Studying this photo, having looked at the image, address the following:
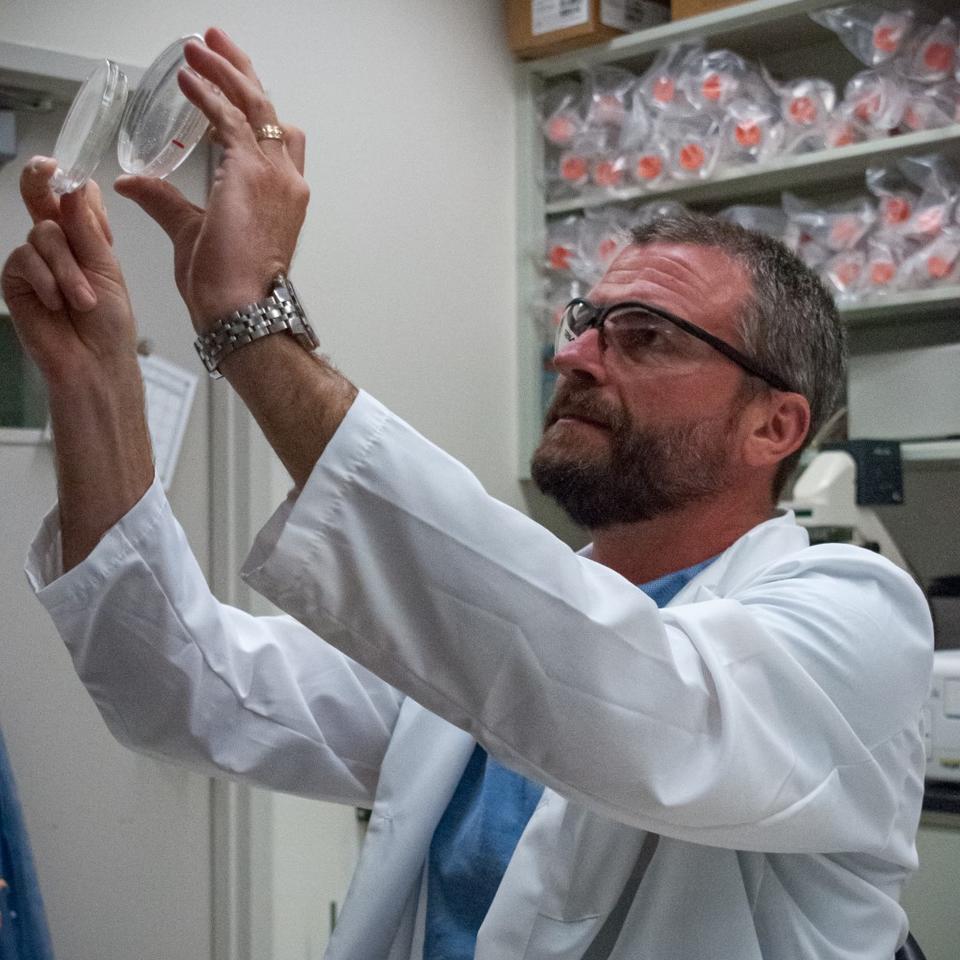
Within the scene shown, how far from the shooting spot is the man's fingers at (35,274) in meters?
1.08

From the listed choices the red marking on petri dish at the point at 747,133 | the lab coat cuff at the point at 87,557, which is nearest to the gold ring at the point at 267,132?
the lab coat cuff at the point at 87,557

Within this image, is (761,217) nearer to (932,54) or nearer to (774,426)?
(932,54)

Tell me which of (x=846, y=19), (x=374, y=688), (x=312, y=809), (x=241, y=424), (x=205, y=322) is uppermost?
(x=846, y=19)

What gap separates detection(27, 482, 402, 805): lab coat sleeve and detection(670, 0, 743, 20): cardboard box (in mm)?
1828

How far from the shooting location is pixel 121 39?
2410 mm

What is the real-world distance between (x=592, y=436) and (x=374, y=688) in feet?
1.14

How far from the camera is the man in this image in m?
0.83

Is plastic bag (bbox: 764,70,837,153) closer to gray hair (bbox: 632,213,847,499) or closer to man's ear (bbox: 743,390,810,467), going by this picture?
gray hair (bbox: 632,213,847,499)

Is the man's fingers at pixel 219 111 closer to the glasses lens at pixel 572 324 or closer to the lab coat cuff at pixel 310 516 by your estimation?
the lab coat cuff at pixel 310 516

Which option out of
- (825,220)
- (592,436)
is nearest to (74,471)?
(592,436)

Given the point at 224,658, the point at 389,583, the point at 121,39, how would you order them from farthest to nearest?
the point at 121,39
the point at 224,658
the point at 389,583

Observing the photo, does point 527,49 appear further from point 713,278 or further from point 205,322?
point 205,322

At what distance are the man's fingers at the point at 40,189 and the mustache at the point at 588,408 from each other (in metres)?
0.51

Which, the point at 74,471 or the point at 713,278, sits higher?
the point at 713,278
